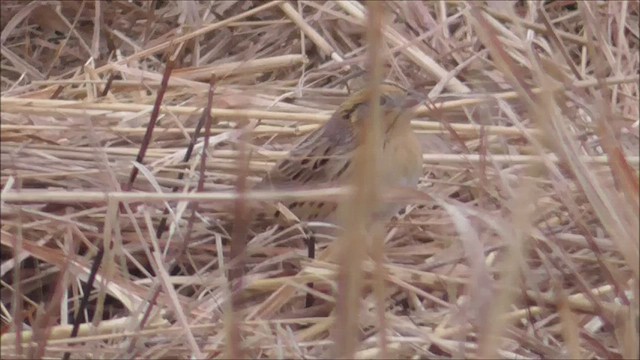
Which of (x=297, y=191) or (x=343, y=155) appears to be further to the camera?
(x=343, y=155)

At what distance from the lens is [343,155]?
4.42 ft

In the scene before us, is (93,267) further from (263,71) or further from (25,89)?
(263,71)

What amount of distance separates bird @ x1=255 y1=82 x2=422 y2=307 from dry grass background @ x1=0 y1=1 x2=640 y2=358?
37mm

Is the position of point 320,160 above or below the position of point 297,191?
above

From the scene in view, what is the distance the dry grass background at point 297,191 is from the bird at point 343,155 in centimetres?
4

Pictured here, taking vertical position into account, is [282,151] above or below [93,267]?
above

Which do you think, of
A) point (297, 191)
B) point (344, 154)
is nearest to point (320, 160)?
point (344, 154)

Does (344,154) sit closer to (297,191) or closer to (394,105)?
(394,105)

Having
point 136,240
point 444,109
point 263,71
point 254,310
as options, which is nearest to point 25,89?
point 263,71

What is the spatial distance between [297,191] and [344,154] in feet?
1.55

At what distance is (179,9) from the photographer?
203cm

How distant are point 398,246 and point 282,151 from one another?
30 cm

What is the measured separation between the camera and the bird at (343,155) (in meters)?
1.32

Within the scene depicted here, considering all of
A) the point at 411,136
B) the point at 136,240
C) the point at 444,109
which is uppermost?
the point at 444,109
